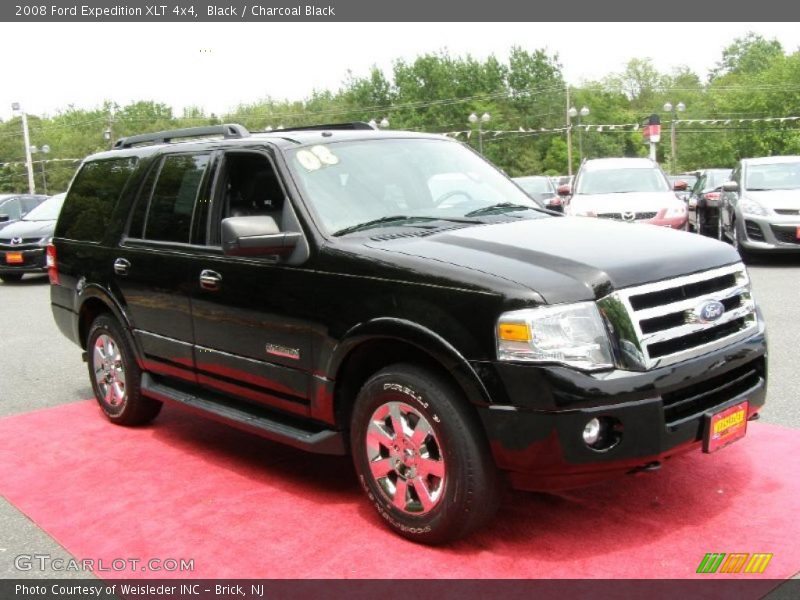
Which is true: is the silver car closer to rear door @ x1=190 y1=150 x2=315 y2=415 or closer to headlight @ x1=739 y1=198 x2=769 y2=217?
headlight @ x1=739 y1=198 x2=769 y2=217

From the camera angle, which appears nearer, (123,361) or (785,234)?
(123,361)

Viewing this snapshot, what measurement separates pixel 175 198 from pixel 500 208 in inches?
80.9

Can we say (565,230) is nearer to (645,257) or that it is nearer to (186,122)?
(645,257)

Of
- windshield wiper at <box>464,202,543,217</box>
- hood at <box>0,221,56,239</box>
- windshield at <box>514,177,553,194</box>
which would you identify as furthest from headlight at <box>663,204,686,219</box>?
hood at <box>0,221,56,239</box>

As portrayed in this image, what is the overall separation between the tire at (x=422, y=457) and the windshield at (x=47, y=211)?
50.2 feet

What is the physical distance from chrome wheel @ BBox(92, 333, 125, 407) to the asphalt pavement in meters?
0.72

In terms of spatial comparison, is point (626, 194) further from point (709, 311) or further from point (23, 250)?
point (23, 250)

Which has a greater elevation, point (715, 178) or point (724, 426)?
point (715, 178)

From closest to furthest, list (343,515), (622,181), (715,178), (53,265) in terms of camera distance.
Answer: (343,515)
(53,265)
(622,181)
(715,178)

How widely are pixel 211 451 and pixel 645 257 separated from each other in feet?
10.5

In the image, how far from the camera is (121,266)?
19.0 feet

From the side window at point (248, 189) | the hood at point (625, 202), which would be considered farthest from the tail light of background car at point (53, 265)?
the hood at point (625, 202)

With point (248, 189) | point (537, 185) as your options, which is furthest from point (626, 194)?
point (248, 189)

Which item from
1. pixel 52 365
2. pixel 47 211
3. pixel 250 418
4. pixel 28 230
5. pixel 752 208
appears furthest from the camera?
pixel 47 211
